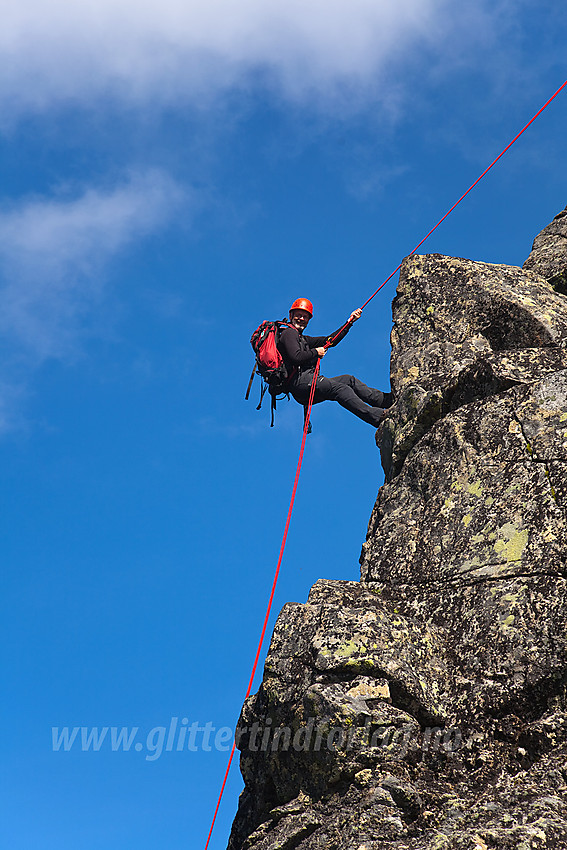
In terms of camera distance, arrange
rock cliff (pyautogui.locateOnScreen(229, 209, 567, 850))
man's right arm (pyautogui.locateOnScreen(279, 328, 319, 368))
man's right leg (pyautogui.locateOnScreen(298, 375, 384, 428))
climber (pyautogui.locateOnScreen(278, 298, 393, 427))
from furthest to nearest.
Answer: man's right arm (pyautogui.locateOnScreen(279, 328, 319, 368)) → climber (pyautogui.locateOnScreen(278, 298, 393, 427)) → man's right leg (pyautogui.locateOnScreen(298, 375, 384, 428)) → rock cliff (pyautogui.locateOnScreen(229, 209, 567, 850))

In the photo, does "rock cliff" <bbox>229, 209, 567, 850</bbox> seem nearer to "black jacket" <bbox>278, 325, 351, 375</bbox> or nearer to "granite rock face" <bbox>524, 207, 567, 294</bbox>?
"granite rock face" <bbox>524, 207, 567, 294</bbox>

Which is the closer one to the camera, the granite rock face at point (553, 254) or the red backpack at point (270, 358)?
the granite rock face at point (553, 254)

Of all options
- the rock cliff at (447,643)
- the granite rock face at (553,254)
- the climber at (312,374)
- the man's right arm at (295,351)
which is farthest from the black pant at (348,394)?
the granite rock face at (553,254)

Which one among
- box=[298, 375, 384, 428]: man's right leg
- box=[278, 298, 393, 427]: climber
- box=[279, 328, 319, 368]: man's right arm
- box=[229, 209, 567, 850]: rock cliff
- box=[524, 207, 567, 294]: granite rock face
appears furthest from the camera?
box=[279, 328, 319, 368]: man's right arm

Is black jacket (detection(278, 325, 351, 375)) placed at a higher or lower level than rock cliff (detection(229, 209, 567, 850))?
higher

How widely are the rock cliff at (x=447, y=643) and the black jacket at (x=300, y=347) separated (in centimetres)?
415

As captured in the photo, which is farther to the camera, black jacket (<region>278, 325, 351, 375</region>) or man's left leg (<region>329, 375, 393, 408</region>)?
black jacket (<region>278, 325, 351, 375</region>)

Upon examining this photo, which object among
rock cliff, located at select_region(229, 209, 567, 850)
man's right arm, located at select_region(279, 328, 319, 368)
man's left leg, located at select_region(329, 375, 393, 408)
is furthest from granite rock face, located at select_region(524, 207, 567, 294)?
man's right arm, located at select_region(279, 328, 319, 368)

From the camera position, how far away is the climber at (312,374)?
1684 cm

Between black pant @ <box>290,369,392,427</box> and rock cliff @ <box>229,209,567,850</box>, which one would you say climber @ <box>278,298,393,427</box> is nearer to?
Answer: black pant @ <box>290,369,392,427</box>

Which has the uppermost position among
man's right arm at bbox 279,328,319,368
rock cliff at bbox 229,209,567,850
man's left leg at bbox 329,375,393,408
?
man's right arm at bbox 279,328,319,368

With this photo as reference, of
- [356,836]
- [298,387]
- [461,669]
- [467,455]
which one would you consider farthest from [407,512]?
[298,387]

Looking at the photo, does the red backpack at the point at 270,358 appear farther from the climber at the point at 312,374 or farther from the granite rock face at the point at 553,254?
the granite rock face at the point at 553,254

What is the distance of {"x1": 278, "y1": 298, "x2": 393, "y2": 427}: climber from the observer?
16844mm
